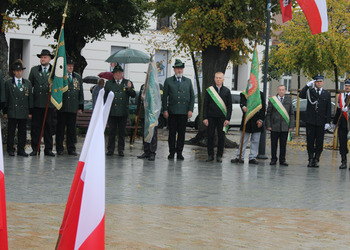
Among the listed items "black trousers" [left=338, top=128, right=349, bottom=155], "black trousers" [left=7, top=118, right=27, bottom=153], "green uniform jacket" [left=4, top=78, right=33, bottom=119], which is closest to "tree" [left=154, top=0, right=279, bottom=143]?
"black trousers" [left=338, top=128, right=349, bottom=155]

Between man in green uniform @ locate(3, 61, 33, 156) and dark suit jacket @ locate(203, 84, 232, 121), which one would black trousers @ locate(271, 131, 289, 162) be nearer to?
dark suit jacket @ locate(203, 84, 232, 121)

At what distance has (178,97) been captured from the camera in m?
14.4

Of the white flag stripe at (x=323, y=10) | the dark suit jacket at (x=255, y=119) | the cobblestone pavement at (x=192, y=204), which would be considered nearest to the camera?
the cobblestone pavement at (x=192, y=204)

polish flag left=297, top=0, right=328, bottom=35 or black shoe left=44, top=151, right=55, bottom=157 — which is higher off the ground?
polish flag left=297, top=0, right=328, bottom=35

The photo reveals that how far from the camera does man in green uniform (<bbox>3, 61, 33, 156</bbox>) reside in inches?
516

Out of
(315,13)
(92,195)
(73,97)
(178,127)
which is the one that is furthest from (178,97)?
(92,195)

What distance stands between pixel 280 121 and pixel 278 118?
0.26 feet

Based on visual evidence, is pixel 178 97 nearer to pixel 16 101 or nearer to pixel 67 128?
pixel 67 128

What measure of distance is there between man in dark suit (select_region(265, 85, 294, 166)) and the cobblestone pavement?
675 mm

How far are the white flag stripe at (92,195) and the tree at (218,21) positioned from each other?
45.3ft

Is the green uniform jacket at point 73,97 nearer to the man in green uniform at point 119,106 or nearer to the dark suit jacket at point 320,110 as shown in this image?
the man in green uniform at point 119,106

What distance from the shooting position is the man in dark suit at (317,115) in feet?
47.6

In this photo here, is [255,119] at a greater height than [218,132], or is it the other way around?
[255,119]

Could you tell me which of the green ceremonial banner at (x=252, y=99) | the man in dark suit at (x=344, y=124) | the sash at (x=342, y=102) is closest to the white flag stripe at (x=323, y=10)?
the man in dark suit at (x=344, y=124)
